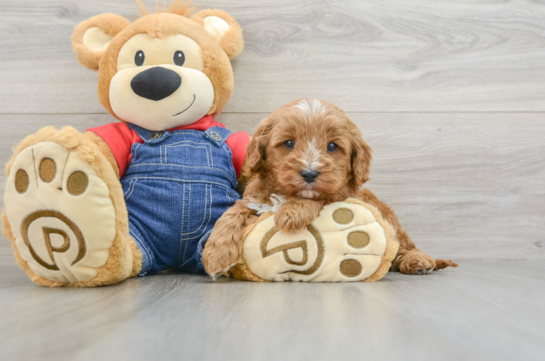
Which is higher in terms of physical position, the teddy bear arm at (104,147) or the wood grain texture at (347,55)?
the wood grain texture at (347,55)

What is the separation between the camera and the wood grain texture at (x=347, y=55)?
1658 mm

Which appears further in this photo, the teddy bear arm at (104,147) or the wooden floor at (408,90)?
the wooden floor at (408,90)

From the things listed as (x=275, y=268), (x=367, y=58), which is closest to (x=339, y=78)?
(x=367, y=58)

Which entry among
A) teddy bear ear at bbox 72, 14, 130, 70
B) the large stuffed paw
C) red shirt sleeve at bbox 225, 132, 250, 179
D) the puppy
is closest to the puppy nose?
the puppy

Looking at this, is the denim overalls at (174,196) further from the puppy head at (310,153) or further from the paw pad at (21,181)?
the paw pad at (21,181)

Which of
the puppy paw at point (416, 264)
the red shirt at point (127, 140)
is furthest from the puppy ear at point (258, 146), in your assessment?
the puppy paw at point (416, 264)

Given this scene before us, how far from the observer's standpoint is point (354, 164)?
48.0 inches

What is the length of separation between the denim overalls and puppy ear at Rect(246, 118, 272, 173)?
0.54 feet

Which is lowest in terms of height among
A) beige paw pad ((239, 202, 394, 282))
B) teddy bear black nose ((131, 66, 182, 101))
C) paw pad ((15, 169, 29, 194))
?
beige paw pad ((239, 202, 394, 282))

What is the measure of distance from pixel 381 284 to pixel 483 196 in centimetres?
91

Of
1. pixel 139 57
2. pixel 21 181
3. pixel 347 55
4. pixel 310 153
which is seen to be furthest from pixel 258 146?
pixel 347 55

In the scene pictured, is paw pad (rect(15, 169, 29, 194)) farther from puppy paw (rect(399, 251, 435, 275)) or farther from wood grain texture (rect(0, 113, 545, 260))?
puppy paw (rect(399, 251, 435, 275))

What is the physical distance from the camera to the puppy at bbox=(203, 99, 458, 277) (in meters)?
1.09

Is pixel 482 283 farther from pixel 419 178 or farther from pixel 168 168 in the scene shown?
pixel 168 168
